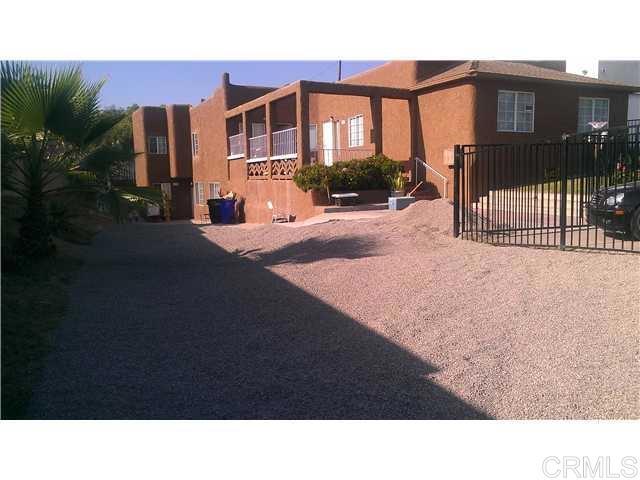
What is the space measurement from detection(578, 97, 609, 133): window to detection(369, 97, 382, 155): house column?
625 centimetres

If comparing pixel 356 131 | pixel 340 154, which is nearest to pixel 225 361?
pixel 340 154

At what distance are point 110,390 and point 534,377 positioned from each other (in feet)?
10.8

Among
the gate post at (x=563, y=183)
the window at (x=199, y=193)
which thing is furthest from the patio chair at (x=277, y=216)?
the window at (x=199, y=193)

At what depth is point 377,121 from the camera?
1780cm

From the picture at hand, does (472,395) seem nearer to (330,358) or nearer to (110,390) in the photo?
(330,358)

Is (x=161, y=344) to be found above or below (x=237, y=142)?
below

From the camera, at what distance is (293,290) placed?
754cm

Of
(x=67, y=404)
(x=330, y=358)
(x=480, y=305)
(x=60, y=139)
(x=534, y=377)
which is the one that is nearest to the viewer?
(x=67, y=404)

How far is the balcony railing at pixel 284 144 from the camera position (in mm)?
18139

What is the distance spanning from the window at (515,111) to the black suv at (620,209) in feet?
24.9

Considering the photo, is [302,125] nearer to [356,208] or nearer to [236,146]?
[356,208]

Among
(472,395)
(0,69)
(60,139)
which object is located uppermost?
(0,69)

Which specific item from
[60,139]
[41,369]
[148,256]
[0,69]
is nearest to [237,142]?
[148,256]

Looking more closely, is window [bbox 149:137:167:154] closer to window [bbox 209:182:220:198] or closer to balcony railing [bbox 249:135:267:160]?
window [bbox 209:182:220:198]
